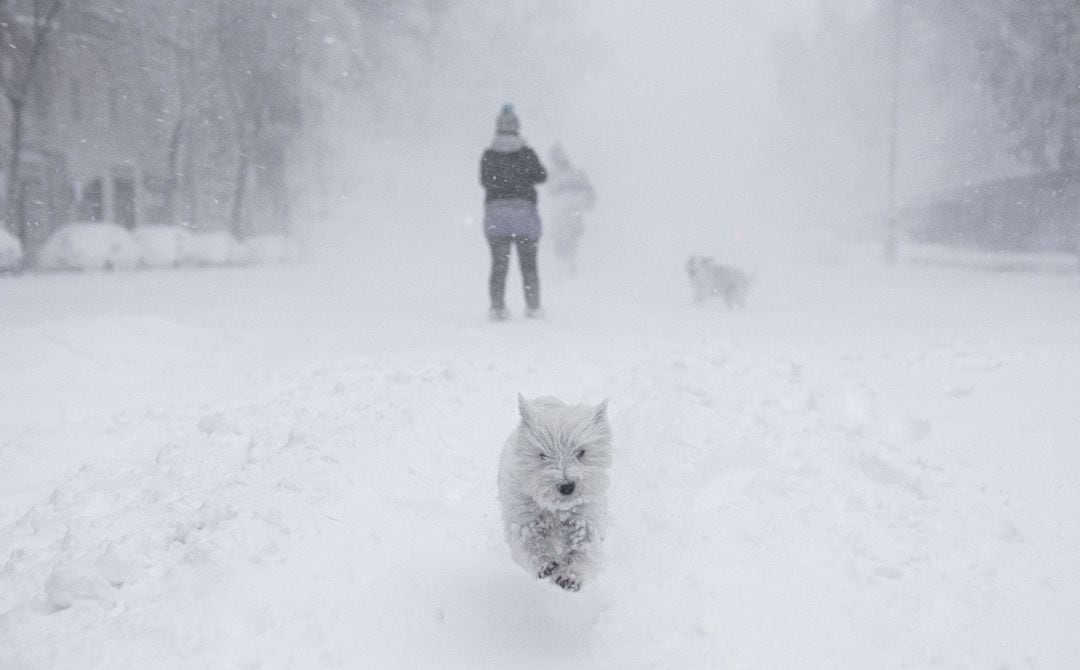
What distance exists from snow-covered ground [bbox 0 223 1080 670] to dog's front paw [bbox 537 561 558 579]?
334mm

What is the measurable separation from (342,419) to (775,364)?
3.94 metres

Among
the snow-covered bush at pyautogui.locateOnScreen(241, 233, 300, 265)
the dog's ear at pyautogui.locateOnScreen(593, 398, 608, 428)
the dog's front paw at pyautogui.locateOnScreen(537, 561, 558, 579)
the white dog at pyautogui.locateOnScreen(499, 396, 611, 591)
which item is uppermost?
the snow-covered bush at pyautogui.locateOnScreen(241, 233, 300, 265)

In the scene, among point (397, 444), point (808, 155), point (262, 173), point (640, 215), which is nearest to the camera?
point (397, 444)

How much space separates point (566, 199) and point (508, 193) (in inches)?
306

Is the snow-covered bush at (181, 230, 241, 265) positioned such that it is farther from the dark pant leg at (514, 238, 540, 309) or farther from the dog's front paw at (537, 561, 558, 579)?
the dog's front paw at (537, 561, 558, 579)

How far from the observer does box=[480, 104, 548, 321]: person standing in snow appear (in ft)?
36.4

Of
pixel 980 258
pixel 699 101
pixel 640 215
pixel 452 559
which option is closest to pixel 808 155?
pixel 640 215

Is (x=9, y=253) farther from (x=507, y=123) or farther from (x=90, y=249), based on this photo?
(x=507, y=123)

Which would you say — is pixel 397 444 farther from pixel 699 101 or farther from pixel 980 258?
pixel 699 101

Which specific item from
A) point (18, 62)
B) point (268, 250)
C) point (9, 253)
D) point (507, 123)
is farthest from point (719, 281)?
point (18, 62)

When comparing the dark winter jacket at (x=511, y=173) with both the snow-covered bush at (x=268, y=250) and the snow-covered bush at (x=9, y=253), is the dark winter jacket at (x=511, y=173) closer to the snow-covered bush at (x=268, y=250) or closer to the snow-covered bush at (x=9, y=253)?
the snow-covered bush at (x=9, y=253)

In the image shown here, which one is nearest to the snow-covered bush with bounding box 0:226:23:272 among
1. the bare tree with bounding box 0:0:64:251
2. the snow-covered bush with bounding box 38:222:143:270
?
the snow-covered bush with bounding box 38:222:143:270

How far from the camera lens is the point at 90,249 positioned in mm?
21062

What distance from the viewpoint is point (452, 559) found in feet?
15.6
